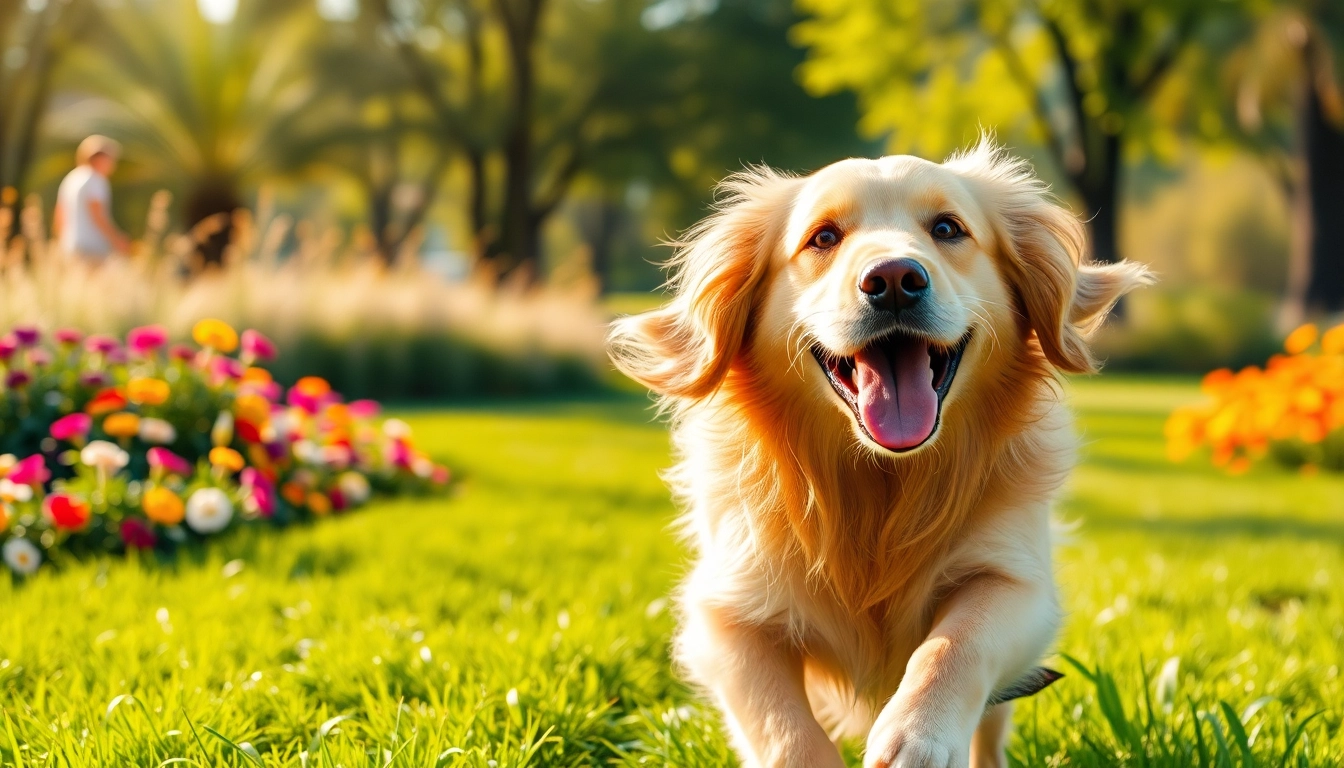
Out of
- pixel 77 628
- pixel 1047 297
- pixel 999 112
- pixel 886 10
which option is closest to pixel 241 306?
pixel 77 628

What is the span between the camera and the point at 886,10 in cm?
1922

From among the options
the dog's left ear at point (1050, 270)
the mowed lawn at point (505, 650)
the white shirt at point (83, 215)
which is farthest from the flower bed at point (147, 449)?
the white shirt at point (83, 215)

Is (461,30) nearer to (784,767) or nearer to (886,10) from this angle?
(886,10)

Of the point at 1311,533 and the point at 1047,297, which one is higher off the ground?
the point at 1047,297

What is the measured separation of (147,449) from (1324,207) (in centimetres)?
2247

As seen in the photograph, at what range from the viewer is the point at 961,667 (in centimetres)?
194

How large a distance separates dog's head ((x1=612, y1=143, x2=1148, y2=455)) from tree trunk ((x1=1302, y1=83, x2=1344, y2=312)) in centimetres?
2162

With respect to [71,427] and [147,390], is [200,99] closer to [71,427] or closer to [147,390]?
[147,390]

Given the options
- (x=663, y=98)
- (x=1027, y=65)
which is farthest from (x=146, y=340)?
(x=663, y=98)

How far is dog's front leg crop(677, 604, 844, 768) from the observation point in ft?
6.57

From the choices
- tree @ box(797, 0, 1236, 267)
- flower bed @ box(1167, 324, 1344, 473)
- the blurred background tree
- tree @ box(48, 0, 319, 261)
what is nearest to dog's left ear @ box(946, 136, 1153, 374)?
flower bed @ box(1167, 324, 1344, 473)

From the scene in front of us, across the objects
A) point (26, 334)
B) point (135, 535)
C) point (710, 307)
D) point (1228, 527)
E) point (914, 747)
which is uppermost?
point (710, 307)

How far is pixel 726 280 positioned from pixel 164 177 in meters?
19.2

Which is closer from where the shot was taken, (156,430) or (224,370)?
(156,430)
